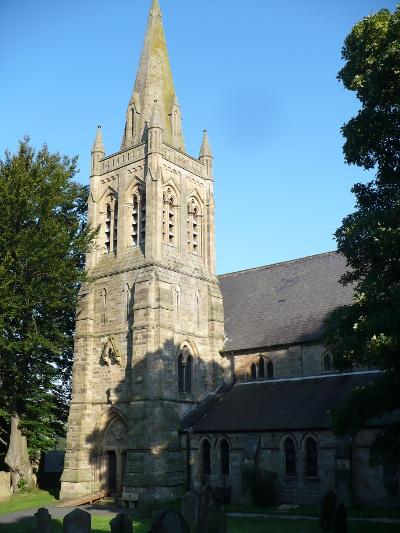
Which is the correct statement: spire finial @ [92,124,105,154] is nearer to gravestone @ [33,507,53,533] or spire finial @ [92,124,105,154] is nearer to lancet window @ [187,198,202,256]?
lancet window @ [187,198,202,256]

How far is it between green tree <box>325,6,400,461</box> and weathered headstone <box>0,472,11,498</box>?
77.3ft

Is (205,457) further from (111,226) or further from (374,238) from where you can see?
(374,238)

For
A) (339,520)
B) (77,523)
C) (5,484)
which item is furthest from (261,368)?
(77,523)

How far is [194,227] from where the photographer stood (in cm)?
3797

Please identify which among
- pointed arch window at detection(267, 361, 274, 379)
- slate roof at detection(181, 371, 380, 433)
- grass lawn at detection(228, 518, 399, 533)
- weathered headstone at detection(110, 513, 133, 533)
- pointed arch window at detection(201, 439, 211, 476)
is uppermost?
pointed arch window at detection(267, 361, 274, 379)

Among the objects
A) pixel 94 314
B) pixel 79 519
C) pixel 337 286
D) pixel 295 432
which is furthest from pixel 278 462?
pixel 79 519

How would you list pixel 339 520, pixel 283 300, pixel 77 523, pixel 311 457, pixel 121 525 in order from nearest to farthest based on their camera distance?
pixel 77 523 → pixel 121 525 → pixel 339 520 → pixel 311 457 → pixel 283 300

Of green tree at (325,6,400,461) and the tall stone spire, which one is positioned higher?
the tall stone spire

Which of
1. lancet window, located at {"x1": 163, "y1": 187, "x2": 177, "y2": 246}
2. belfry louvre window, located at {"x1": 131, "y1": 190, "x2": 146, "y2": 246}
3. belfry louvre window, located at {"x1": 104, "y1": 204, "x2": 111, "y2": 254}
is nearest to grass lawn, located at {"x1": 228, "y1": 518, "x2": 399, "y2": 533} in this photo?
lancet window, located at {"x1": 163, "y1": 187, "x2": 177, "y2": 246}

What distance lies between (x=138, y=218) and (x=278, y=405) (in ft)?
44.9

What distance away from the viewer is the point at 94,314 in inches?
1382

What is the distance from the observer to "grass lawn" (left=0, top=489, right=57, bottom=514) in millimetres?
29422

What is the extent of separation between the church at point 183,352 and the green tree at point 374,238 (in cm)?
Answer: 968

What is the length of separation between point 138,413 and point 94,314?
7347 mm
